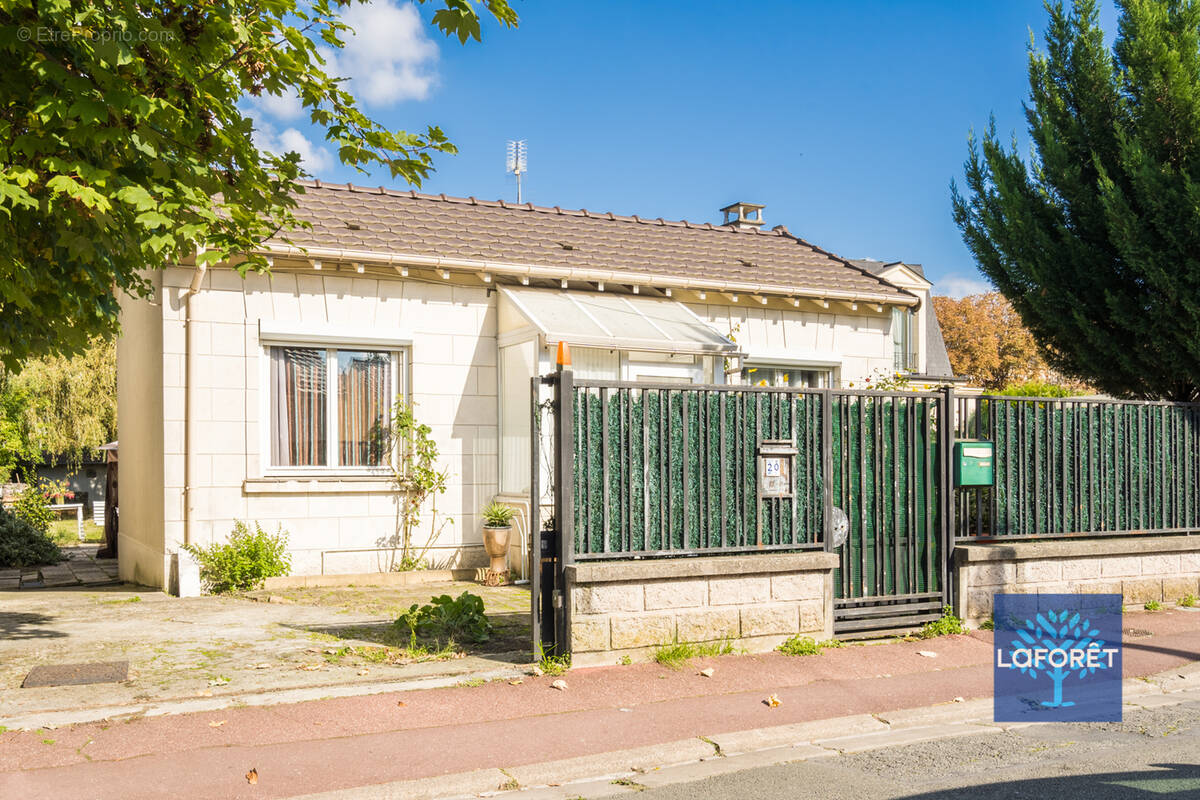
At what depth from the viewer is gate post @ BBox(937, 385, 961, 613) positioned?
888cm

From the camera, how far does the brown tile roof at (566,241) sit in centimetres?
1259

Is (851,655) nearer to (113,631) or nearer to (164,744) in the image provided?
(164,744)

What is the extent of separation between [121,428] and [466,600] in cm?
865

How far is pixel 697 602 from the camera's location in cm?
763

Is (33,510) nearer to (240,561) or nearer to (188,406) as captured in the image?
(188,406)

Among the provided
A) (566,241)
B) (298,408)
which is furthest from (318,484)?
(566,241)

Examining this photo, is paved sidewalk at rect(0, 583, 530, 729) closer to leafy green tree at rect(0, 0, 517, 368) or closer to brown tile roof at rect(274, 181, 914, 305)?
leafy green tree at rect(0, 0, 517, 368)

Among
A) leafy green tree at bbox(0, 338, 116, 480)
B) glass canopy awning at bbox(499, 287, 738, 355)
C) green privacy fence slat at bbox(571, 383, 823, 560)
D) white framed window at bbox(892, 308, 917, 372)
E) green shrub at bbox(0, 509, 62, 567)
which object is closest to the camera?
green privacy fence slat at bbox(571, 383, 823, 560)

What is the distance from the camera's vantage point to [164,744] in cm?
549

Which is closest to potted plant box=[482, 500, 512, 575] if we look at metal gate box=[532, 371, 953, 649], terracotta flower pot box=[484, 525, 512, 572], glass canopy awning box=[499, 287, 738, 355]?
terracotta flower pot box=[484, 525, 512, 572]

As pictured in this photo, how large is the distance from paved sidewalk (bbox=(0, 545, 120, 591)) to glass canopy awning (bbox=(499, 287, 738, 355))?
6.50 metres

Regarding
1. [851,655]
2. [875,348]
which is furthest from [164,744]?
[875,348]

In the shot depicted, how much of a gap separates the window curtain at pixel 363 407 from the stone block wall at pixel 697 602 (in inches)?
226

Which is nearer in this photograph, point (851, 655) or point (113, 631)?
point (851, 655)
